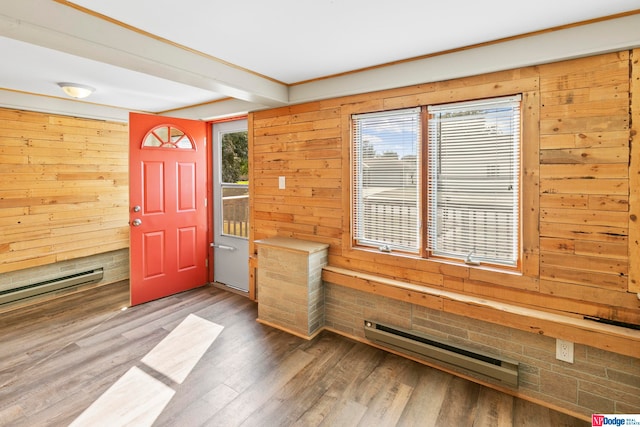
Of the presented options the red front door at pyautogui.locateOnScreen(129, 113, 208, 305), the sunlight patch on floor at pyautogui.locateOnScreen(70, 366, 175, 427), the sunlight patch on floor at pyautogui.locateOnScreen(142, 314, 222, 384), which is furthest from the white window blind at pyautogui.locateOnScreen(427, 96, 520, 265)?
the red front door at pyautogui.locateOnScreen(129, 113, 208, 305)

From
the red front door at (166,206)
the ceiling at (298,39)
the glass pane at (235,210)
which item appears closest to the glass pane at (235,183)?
the glass pane at (235,210)

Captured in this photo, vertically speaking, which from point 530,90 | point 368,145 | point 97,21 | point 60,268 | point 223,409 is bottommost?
point 223,409

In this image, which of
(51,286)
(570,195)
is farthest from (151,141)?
(570,195)

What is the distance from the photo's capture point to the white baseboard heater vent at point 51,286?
11.9ft

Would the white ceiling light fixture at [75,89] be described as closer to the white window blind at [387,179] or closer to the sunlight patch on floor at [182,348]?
the sunlight patch on floor at [182,348]

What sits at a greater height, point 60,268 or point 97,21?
point 97,21

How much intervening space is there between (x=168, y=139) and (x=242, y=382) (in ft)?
9.46

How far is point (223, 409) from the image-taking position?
81.9 inches

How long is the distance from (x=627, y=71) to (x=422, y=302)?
1.89 meters

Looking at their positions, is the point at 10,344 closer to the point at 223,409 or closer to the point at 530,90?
the point at 223,409

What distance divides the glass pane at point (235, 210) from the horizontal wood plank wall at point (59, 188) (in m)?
1.49

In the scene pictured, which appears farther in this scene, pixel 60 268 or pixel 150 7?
pixel 60 268

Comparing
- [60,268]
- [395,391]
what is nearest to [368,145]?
[395,391]

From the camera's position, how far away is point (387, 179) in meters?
2.85
